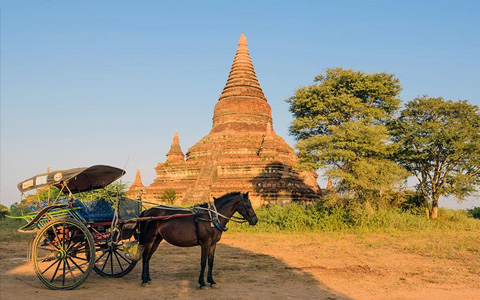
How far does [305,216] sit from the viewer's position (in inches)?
640

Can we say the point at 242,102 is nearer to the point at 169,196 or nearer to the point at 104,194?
the point at 169,196

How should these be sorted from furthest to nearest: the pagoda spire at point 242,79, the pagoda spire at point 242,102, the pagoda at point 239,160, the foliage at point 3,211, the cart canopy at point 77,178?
the pagoda spire at point 242,79 < the pagoda spire at point 242,102 < the pagoda at point 239,160 < the foliage at point 3,211 < the cart canopy at point 77,178

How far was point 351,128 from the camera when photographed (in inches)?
634

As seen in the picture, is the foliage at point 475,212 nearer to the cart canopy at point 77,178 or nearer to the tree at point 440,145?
the tree at point 440,145

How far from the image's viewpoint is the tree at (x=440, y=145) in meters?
16.4

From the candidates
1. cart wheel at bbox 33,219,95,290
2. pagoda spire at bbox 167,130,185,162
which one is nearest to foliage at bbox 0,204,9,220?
pagoda spire at bbox 167,130,185,162

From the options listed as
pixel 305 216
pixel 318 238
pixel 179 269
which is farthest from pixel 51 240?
pixel 305 216

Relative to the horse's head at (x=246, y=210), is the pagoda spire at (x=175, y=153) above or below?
above

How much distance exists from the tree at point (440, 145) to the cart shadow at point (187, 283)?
410 inches

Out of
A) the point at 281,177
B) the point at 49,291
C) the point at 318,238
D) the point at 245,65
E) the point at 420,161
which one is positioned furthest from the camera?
the point at 245,65

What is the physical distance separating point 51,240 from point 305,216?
11.2 metres

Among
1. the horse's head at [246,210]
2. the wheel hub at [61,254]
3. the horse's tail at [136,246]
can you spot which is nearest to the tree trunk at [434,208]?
the horse's head at [246,210]

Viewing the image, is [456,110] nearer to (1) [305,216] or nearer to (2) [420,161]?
(2) [420,161]

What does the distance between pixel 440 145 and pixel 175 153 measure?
794 inches
